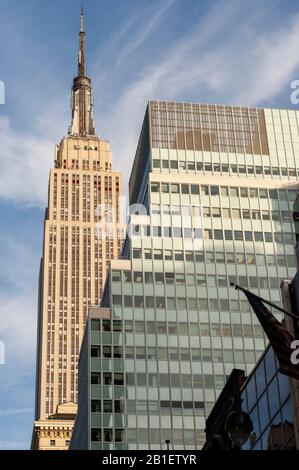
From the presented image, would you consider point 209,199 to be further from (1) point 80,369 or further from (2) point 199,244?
(1) point 80,369

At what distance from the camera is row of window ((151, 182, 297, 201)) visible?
4660 inches

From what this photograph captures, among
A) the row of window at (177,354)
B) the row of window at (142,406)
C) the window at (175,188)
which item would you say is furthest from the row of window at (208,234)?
the row of window at (142,406)

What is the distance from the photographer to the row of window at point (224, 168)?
121125 mm

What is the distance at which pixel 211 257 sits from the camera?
4491 inches

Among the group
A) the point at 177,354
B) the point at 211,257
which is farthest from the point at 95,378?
the point at 211,257

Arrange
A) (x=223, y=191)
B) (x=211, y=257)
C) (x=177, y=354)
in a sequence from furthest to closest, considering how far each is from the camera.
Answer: (x=223, y=191), (x=211, y=257), (x=177, y=354)

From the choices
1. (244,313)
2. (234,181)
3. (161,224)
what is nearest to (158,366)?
(244,313)

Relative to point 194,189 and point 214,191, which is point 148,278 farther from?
point 214,191

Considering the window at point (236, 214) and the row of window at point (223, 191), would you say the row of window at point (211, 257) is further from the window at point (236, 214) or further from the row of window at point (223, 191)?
the row of window at point (223, 191)

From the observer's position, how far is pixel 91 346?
4213 inches

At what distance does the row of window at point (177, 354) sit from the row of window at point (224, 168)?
26221 millimetres

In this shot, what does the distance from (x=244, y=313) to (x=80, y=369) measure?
81.7 feet

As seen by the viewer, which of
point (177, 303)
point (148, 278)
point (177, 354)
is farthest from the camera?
point (148, 278)

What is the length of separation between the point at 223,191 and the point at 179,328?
20.6 meters
